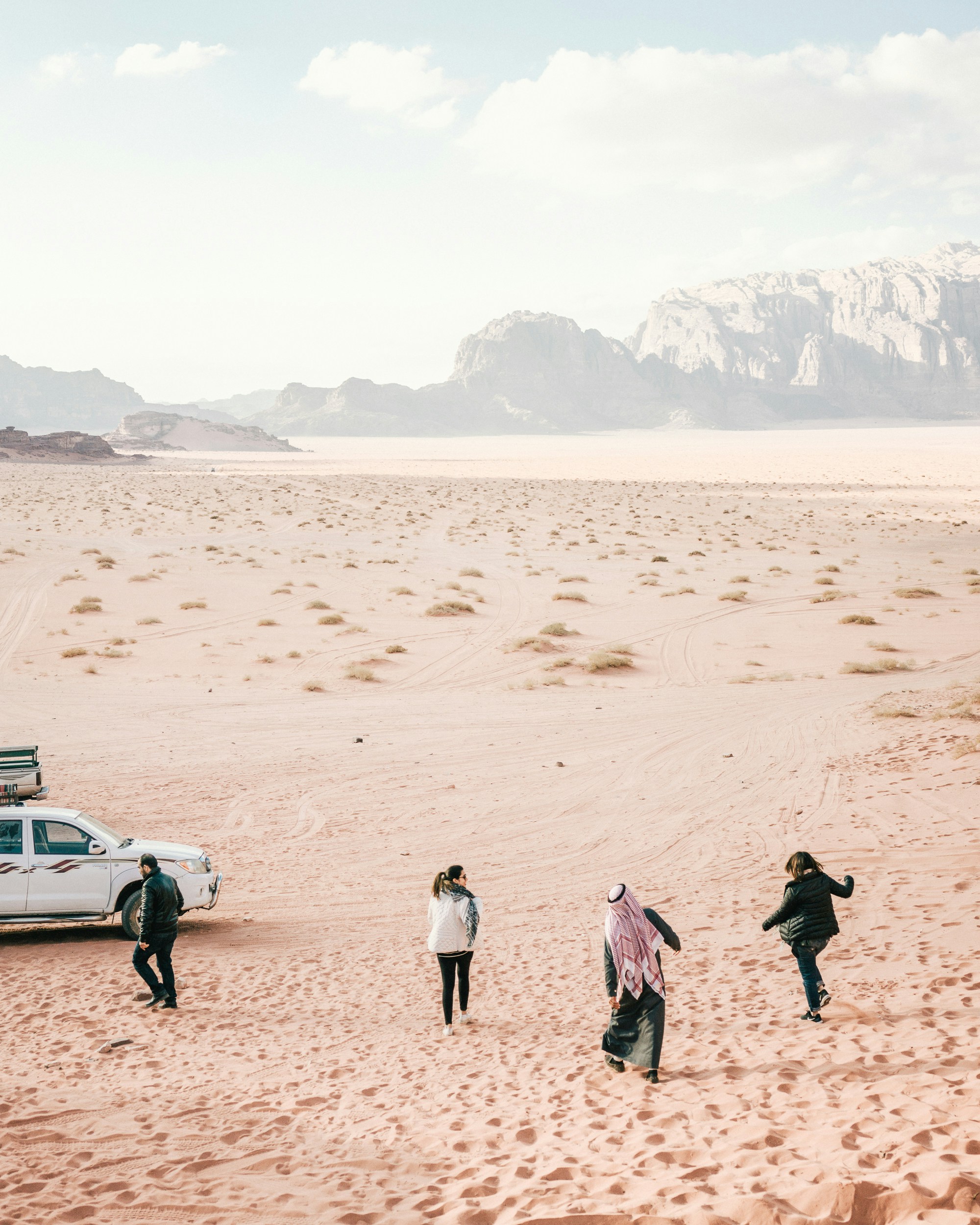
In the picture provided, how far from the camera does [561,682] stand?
21797 millimetres

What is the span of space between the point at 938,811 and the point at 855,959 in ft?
15.5

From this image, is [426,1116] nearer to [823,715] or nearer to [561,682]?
[823,715]

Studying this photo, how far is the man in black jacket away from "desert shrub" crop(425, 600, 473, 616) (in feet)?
67.9

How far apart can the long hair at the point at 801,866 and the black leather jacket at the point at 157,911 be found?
5.29 metres

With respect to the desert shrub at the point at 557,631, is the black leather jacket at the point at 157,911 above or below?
below

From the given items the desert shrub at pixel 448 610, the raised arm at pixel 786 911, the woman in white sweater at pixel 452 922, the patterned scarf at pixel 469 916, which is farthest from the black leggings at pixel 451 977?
the desert shrub at pixel 448 610

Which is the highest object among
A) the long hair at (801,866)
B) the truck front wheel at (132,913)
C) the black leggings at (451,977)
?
the long hair at (801,866)

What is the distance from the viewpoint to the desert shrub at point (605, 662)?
22875 mm

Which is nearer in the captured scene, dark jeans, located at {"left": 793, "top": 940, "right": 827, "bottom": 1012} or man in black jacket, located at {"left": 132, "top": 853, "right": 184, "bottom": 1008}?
dark jeans, located at {"left": 793, "top": 940, "right": 827, "bottom": 1012}

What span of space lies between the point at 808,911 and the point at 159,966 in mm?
5555

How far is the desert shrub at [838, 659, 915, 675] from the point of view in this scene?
846 inches

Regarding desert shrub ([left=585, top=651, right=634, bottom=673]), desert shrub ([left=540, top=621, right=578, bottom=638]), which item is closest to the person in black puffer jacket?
desert shrub ([left=585, top=651, right=634, bottom=673])

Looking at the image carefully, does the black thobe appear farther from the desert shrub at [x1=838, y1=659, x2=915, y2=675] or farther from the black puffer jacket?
the desert shrub at [x1=838, y1=659, x2=915, y2=675]

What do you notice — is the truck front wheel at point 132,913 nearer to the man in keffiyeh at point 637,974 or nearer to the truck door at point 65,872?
the truck door at point 65,872
